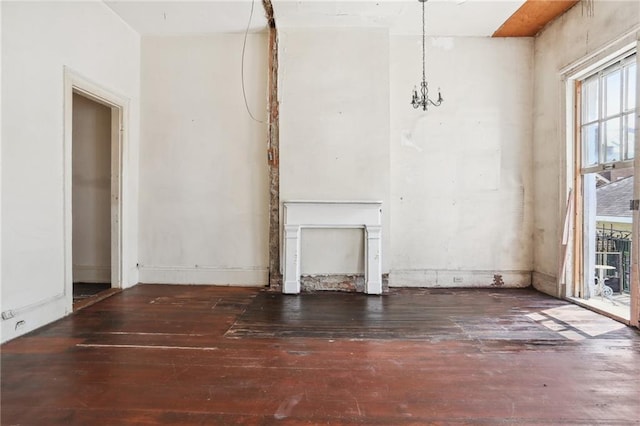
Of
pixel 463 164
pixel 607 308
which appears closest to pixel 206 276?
pixel 463 164

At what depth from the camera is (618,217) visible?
13.6 ft

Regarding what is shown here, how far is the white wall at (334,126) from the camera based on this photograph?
4.36 meters

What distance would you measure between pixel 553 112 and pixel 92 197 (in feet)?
19.0

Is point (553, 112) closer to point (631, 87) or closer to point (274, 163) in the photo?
point (631, 87)

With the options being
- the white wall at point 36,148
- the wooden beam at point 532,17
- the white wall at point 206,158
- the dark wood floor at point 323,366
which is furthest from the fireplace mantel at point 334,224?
the wooden beam at point 532,17

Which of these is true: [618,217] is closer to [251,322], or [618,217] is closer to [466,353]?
[466,353]

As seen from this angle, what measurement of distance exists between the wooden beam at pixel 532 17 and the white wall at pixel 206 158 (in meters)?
2.99

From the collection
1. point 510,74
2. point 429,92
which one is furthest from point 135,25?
point 510,74

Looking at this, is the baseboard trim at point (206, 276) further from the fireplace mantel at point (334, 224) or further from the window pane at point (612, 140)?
the window pane at point (612, 140)

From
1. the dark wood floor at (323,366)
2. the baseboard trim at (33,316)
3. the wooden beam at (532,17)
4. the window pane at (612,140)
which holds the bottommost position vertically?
the dark wood floor at (323,366)

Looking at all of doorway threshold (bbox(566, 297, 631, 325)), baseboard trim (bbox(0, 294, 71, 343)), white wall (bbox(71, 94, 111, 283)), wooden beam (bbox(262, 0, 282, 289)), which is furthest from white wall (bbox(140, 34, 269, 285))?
doorway threshold (bbox(566, 297, 631, 325))

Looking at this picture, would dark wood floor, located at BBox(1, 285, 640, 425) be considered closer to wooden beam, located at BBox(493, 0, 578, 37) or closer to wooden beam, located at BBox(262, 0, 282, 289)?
wooden beam, located at BBox(262, 0, 282, 289)

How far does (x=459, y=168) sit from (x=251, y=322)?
319 centimetres

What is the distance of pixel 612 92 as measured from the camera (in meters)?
3.55
